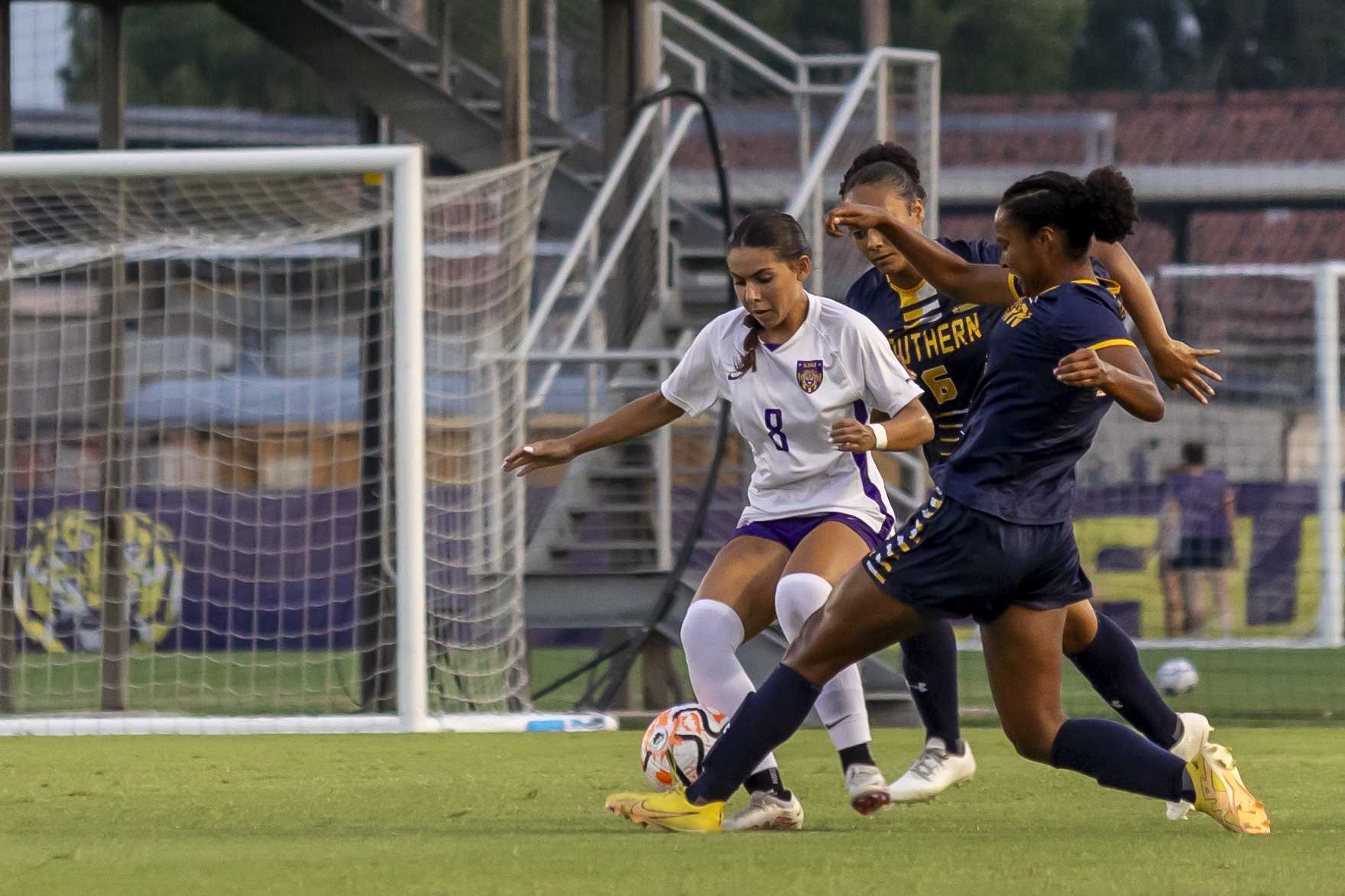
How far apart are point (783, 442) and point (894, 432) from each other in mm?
381

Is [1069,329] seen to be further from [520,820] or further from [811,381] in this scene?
[520,820]

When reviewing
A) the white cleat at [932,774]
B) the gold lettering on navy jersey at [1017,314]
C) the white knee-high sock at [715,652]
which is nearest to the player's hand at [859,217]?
the gold lettering on navy jersey at [1017,314]

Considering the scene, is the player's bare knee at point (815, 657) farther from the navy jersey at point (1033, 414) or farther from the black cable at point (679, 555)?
the black cable at point (679, 555)

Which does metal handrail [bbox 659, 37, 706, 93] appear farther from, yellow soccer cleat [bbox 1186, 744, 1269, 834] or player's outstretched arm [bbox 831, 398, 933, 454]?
yellow soccer cleat [bbox 1186, 744, 1269, 834]

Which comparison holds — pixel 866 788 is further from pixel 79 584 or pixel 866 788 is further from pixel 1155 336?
pixel 79 584

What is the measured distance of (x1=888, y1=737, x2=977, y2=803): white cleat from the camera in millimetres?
5812

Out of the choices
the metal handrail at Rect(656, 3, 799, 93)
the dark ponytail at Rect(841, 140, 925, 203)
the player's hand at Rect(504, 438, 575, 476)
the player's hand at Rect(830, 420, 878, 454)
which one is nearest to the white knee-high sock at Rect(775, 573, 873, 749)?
the player's hand at Rect(830, 420, 878, 454)

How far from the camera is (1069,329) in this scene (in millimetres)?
4637

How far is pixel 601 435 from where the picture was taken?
18.2 ft

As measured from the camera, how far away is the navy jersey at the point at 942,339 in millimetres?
5887

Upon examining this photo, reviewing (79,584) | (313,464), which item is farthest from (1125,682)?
(313,464)

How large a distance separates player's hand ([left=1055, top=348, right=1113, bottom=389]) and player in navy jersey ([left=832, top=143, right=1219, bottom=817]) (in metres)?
1.03

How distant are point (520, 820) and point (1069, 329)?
199cm

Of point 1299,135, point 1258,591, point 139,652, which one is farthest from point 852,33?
point 139,652
